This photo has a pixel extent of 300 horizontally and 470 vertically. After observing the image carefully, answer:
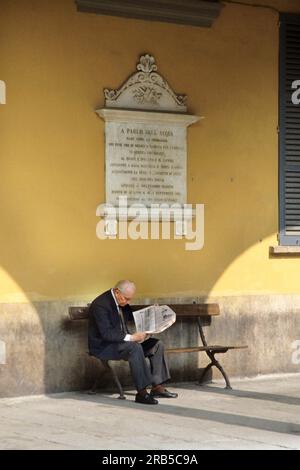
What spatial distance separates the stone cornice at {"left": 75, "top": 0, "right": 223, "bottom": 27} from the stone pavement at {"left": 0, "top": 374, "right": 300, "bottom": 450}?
11.2ft

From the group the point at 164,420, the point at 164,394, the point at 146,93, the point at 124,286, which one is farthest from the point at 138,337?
the point at 146,93

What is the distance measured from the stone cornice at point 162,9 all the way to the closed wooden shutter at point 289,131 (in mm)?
849

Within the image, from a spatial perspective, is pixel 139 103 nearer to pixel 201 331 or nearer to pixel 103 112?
pixel 103 112

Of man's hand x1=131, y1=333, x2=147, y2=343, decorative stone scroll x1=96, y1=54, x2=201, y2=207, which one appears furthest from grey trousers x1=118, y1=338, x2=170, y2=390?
decorative stone scroll x1=96, y1=54, x2=201, y2=207

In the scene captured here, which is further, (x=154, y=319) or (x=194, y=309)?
(x=194, y=309)

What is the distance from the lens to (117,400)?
367 inches

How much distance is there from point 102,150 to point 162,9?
1.45 metres

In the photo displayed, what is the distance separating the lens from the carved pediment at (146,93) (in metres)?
9.95

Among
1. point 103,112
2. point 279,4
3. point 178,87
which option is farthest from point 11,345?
point 279,4

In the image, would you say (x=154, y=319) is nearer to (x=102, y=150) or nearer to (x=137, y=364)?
(x=137, y=364)

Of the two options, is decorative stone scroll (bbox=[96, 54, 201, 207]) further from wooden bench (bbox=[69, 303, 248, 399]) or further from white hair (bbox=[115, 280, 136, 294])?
wooden bench (bbox=[69, 303, 248, 399])

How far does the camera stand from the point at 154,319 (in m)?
9.48

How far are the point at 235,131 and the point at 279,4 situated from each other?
1367 millimetres

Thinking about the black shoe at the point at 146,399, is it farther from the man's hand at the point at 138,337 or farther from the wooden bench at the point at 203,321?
the wooden bench at the point at 203,321
